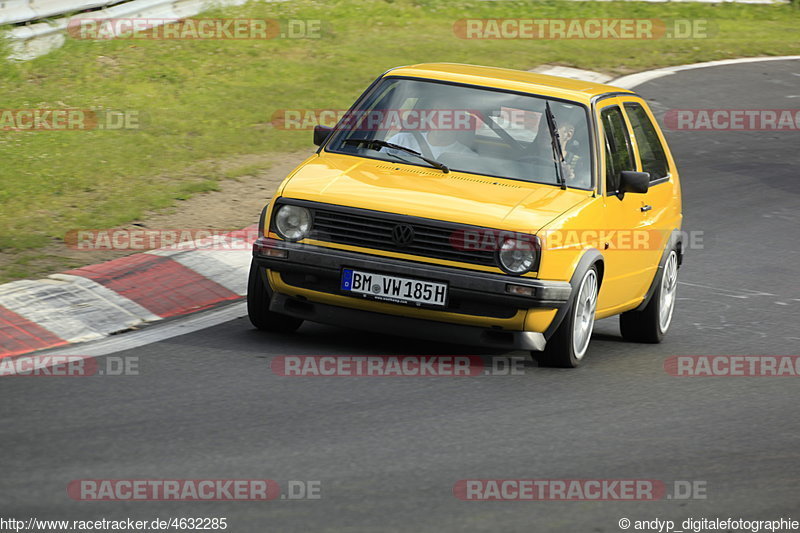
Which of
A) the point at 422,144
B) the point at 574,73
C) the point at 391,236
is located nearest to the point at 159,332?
the point at 391,236

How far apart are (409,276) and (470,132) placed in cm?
138

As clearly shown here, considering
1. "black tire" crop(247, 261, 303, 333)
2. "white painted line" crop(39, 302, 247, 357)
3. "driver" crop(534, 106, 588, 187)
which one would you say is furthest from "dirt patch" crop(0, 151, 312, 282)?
"driver" crop(534, 106, 588, 187)

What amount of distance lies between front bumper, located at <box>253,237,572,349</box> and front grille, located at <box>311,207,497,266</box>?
0.24ft

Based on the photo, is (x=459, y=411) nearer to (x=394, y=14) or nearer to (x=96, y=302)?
(x=96, y=302)

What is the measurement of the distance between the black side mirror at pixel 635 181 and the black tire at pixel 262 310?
2.24 m

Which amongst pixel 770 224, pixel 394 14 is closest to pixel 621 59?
pixel 394 14

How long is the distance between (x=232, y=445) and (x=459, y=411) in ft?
4.47

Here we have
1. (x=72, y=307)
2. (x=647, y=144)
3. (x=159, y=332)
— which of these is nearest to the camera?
(x=159, y=332)

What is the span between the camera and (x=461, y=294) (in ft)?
23.0

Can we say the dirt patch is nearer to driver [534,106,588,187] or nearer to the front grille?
the front grille

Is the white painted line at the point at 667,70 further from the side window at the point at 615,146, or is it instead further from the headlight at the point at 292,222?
the headlight at the point at 292,222

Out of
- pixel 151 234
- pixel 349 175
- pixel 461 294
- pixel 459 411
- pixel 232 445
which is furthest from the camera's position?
pixel 151 234

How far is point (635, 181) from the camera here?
7.87m

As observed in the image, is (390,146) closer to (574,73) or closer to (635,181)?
(635,181)
